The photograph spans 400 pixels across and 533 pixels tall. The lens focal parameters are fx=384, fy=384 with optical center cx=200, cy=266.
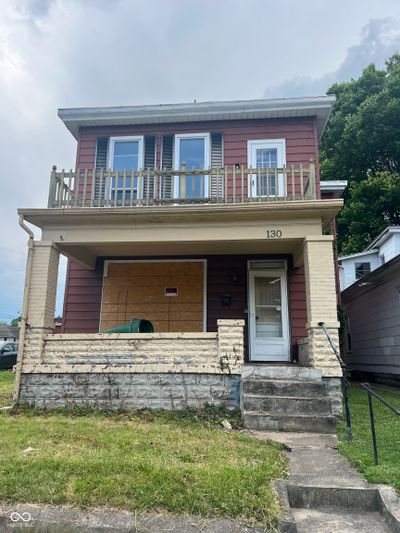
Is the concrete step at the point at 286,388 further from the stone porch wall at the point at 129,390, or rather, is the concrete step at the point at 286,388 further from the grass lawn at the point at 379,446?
the grass lawn at the point at 379,446

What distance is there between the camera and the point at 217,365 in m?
6.11

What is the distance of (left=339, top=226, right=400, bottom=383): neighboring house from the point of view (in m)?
10.0

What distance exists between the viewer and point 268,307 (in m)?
8.45

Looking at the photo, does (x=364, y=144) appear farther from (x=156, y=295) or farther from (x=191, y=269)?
(x=156, y=295)

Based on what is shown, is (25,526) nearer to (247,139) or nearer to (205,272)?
(205,272)

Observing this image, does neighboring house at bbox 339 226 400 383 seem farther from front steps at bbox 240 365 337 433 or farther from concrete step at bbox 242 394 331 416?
concrete step at bbox 242 394 331 416

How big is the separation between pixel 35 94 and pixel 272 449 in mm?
12699

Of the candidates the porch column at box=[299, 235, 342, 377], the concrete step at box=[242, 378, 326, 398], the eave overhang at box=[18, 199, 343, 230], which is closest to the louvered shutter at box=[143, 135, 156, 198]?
the eave overhang at box=[18, 199, 343, 230]

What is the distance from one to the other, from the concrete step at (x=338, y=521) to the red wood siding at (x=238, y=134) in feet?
22.6

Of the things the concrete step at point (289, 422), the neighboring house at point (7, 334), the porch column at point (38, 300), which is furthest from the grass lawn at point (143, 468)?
the neighboring house at point (7, 334)

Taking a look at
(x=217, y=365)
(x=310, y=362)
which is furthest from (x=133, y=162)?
(x=310, y=362)

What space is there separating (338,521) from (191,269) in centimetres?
614

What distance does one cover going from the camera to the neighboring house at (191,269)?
6105 mm

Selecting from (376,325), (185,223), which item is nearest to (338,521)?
(185,223)
